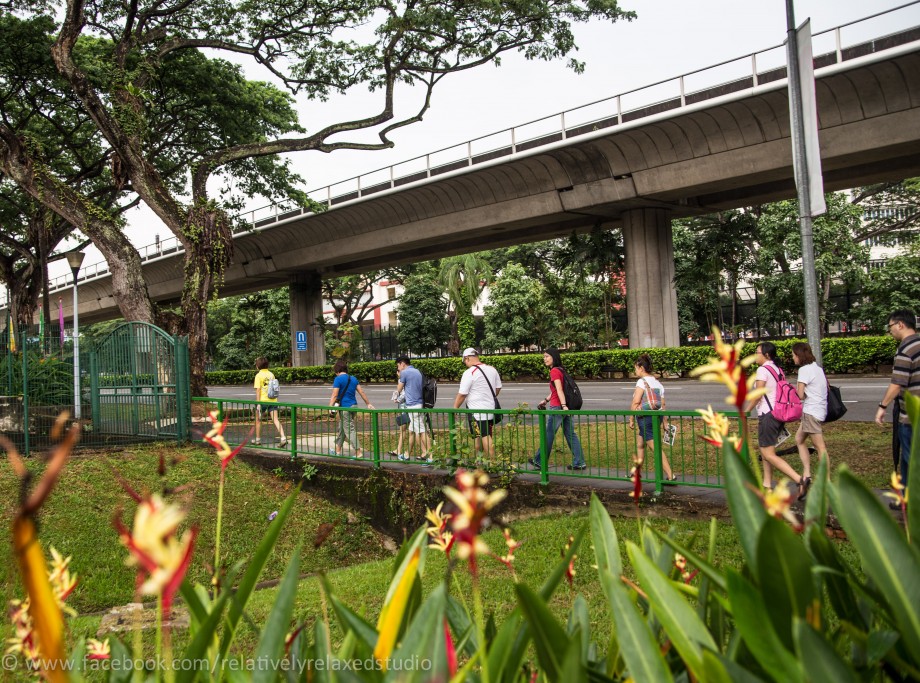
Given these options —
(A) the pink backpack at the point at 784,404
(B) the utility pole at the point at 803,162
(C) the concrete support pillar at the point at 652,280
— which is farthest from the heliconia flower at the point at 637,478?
(C) the concrete support pillar at the point at 652,280

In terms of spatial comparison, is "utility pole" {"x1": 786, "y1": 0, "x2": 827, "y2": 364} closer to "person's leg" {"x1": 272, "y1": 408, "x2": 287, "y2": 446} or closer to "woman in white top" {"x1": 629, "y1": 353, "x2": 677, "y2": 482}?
"woman in white top" {"x1": 629, "y1": 353, "x2": 677, "y2": 482}

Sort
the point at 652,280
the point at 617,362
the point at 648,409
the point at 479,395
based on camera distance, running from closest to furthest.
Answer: the point at 648,409, the point at 479,395, the point at 652,280, the point at 617,362

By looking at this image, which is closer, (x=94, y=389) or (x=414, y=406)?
(x=414, y=406)

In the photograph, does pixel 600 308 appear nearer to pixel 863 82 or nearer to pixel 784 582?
pixel 863 82

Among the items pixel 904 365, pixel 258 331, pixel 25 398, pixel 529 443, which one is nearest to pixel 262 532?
pixel 529 443

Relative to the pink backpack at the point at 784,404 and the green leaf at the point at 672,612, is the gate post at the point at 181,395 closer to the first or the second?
the pink backpack at the point at 784,404

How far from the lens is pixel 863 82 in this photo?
765 inches

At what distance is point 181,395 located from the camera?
1370cm

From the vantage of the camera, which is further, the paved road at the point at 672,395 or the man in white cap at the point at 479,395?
the paved road at the point at 672,395

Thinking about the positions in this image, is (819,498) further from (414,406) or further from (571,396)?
(414,406)

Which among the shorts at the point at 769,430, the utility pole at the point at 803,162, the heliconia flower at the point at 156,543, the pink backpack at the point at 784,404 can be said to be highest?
the utility pole at the point at 803,162

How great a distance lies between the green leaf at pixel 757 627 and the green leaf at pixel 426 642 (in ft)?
1.34

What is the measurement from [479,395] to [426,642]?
9.28 meters

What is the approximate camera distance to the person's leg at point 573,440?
9320 millimetres
